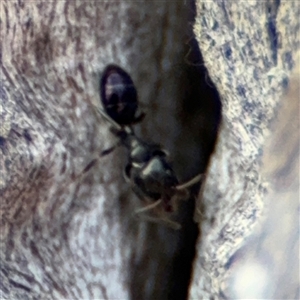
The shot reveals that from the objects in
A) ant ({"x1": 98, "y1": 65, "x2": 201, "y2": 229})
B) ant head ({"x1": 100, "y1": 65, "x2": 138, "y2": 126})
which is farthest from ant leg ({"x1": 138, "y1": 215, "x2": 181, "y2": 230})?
ant head ({"x1": 100, "y1": 65, "x2": 138, "y2": 126})

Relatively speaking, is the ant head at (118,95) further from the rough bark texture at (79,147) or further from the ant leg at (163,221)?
the ant leg at (163,221)

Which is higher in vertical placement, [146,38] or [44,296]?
[146,38]

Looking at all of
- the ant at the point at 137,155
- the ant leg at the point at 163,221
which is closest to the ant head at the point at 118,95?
the ant at the point at 137,155

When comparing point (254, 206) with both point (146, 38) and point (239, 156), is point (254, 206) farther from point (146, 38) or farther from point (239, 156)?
point (146, 38)

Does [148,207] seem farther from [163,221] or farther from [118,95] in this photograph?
[118,95]

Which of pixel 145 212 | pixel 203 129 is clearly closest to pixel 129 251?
pixel 145 212

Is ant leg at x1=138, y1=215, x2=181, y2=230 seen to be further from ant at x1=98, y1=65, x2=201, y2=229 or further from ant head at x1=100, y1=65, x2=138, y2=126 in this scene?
ant head at x1=100, y1=65, x2=138, y2=126
